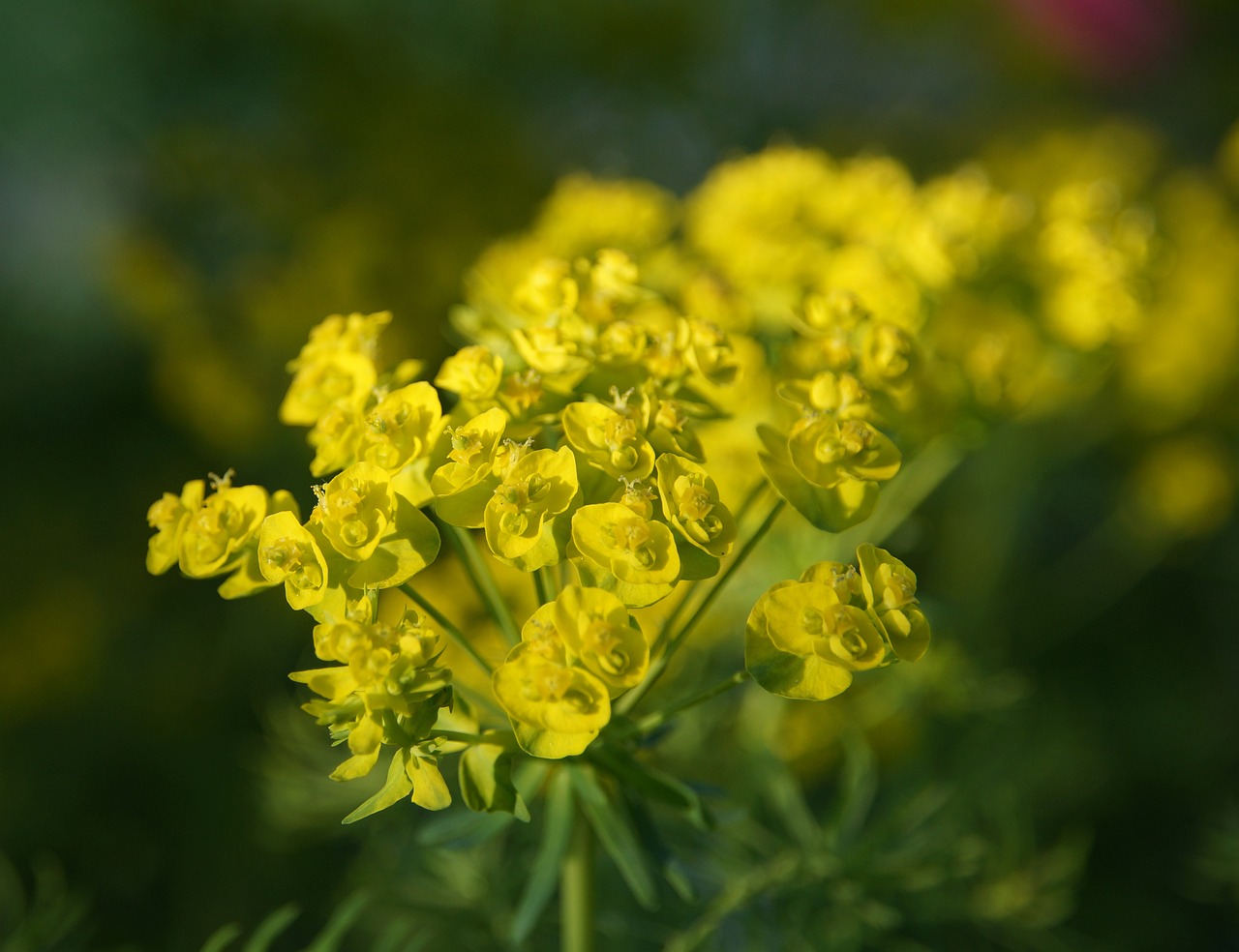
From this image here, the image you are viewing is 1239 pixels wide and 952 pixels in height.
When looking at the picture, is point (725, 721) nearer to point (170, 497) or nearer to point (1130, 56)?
point (170, 497)

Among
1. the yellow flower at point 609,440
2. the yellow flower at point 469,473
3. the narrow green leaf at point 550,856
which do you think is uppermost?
the yellow flower at point 469,473

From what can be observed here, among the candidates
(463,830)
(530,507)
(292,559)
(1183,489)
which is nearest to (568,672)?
(530,507)

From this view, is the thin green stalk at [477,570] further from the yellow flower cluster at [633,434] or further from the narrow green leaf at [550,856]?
the narrow green leaf at [550,856]

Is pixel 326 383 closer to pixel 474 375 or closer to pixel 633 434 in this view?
pixel 474 375

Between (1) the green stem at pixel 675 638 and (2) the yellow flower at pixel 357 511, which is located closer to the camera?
(2) the yellow flower at pixel 357 511

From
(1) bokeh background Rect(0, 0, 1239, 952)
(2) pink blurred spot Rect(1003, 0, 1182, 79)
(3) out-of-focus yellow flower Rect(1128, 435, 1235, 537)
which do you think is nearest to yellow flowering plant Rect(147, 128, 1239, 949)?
(1) bokeh background Rect(0, 0, 1239, 952)

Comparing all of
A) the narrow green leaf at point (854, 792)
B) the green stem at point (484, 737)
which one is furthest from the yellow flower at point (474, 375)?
the narrow green leaf at point (854, 792)

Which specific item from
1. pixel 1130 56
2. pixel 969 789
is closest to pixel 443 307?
pixel 969 789
